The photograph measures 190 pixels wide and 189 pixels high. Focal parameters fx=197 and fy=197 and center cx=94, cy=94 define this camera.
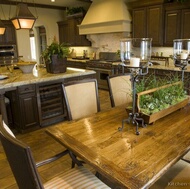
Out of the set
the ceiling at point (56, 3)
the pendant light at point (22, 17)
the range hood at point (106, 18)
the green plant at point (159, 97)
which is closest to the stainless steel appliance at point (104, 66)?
the range hood at point (106, 18)

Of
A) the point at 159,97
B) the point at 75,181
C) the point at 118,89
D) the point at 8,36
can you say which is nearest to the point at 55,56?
the point at 118,89

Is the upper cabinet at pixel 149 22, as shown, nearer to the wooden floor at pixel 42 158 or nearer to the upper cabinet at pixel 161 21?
the upper cabinet at pixel 161 21

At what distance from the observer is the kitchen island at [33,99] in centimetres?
303

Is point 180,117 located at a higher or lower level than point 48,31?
lower

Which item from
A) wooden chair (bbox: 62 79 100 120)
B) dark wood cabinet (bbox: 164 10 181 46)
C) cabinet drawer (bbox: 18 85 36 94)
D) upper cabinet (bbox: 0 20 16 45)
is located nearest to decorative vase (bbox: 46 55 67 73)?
cabinet drawer (bbox: 18 85 36 94)

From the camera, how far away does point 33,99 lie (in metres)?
3.22

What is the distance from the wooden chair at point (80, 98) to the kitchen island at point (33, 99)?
127 centimetres

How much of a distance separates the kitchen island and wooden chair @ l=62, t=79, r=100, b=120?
127 cm

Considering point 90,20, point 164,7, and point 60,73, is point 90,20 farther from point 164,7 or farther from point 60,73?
point 60,73

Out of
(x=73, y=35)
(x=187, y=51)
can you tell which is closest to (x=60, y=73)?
(x=187, y=51)

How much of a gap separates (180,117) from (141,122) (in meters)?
0.41

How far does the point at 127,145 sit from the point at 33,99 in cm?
228

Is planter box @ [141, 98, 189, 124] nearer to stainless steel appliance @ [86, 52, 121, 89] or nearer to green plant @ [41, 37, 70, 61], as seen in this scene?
green plant @ [41, 37, 70, 61]

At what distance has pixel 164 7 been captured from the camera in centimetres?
454
